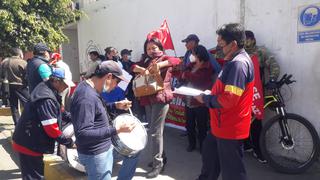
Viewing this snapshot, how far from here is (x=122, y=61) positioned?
325 inches

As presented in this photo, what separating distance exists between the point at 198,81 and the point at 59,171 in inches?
93.2

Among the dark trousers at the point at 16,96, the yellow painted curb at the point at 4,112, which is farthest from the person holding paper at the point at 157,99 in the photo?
the yellow painted curb at the point at 4,112

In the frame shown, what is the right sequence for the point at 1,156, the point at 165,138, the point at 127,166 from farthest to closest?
the point at 165,138, the point at 1,156, the point at 127,166

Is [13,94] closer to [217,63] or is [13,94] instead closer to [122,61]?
[122,61]

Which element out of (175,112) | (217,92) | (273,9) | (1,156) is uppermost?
(273,9)

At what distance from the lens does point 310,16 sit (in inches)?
198

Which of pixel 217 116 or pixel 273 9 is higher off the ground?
pixel 273 9

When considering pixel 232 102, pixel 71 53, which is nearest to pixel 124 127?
pixel 232 102

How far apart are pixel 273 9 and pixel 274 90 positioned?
51.3 inches

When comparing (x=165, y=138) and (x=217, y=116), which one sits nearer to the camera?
(x=217, y=116)

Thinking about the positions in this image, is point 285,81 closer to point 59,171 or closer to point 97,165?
point 97,165

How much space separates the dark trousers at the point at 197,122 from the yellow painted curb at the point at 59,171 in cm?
193

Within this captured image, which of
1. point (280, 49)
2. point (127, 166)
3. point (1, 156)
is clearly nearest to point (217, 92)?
point (127, 166)

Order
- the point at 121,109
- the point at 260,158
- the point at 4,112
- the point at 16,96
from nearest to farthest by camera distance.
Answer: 1. the point at 121,109
2. the point at 260,158
3. the point at 16,96
4. the point at 4,112
